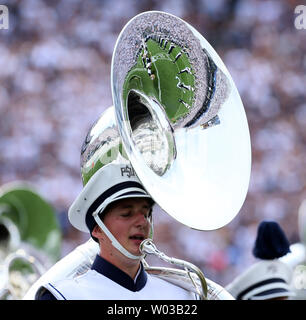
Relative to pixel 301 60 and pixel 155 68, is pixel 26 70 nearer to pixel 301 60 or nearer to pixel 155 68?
pixel 301 60

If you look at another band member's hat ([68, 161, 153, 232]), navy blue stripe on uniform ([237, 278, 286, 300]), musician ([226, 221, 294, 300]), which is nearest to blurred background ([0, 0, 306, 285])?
musician ([226, 221, 294, 300])

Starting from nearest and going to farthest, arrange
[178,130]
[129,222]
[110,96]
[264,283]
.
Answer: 1. [129,222]
2. [178,130]
3. [264,283]
4. [110,96]

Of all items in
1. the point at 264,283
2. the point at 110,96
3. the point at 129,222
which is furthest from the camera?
the point at 110,96

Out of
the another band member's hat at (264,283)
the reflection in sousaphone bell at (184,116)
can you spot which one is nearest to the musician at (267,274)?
the another band member's hat at (264,283)

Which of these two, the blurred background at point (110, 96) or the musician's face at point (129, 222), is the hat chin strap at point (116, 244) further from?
the blurred background at point (110, 96)

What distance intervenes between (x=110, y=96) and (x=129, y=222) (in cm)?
525

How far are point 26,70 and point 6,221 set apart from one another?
329 centimetres

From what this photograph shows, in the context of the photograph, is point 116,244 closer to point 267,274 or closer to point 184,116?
point 184,116

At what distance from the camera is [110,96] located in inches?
295

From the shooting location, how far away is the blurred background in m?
7.03

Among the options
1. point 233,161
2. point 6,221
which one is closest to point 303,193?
point 6,221

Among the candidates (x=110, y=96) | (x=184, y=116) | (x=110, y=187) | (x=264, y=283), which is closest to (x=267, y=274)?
(x=264, y=283)

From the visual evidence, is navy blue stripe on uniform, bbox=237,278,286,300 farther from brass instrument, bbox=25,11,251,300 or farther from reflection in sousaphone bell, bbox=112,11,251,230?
reflection in sousaphone bell, bbox=112,11,251,230

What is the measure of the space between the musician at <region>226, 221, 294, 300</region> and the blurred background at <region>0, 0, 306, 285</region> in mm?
2851
